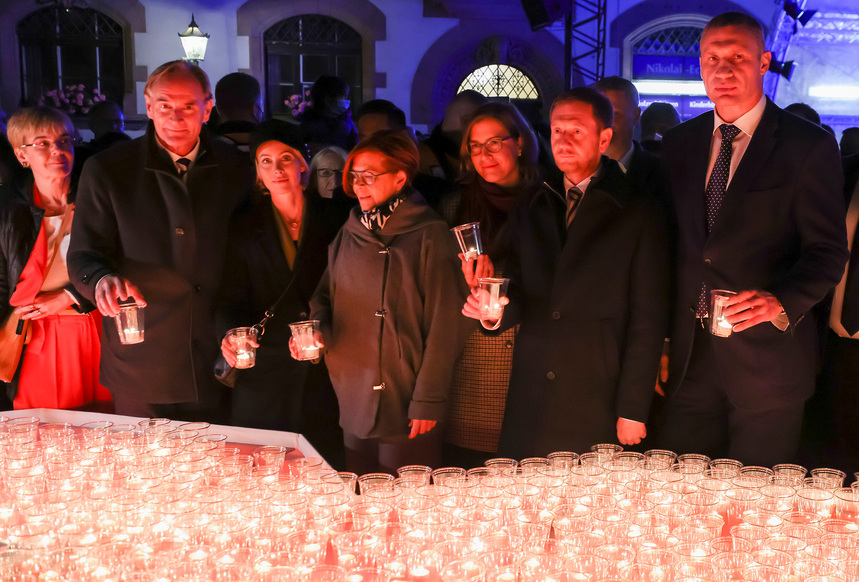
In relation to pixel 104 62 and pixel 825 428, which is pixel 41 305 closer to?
pixel 825 428

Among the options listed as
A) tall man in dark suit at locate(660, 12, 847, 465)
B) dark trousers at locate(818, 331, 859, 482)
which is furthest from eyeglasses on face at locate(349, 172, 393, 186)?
dark trousers at locate(818, 331, 859, 482)

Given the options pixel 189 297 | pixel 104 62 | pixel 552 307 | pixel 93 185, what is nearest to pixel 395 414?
pixel 552 307

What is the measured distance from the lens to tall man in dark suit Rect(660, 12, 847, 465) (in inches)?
105

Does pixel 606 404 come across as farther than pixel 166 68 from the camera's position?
No

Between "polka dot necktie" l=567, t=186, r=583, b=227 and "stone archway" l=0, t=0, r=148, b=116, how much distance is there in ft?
35.5

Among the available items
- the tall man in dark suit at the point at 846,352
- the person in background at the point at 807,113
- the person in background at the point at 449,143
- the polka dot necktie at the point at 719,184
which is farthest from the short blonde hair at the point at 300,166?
the person in background at the point at 807,113

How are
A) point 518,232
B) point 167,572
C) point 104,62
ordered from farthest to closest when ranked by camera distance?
point 104,62 < point 518,232 < point 167,572

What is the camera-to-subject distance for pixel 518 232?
3.18 metres

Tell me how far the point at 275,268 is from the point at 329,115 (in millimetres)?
2215

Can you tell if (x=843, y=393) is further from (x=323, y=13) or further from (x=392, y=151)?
(x=323, y=13)

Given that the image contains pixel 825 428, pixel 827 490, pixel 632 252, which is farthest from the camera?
pixel 825 428

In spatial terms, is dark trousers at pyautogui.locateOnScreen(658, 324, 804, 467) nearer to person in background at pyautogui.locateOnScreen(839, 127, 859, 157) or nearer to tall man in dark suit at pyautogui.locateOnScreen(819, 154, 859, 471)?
tall man in dark suit at pyautogui.locateOnScreen(819, 154, 859, 471)

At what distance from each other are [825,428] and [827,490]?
173 cm

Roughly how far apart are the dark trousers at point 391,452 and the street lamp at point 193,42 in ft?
31.7
